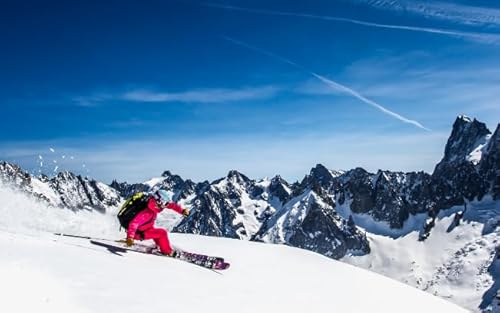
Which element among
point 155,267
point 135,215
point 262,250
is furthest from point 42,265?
point 262,250

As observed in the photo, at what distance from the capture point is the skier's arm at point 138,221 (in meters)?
17.1

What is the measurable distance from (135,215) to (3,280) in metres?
7.41

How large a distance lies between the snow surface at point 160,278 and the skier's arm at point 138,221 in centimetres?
99

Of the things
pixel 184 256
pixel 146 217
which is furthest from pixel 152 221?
pixel 184 256

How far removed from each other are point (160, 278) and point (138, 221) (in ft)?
12.6

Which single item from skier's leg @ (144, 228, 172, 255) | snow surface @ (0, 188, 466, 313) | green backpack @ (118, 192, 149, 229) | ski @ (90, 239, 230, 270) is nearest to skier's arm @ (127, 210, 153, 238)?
green backpack @ (118, 192, 149, 229)

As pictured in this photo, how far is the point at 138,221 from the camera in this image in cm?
1750

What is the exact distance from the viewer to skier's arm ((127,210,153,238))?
17.1 m

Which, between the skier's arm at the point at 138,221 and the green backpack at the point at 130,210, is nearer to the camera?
the skier's arm at the point at 138,221

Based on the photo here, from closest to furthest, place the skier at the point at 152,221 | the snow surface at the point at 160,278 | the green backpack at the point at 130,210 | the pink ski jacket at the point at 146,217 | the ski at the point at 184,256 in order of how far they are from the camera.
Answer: the snow surface at the point at 160,278 → the ski at the point at 184,256 → the pink ski jacket at the point at 146,217 → the skier at the point at 152,221 → the green backpack at the point at 130,210

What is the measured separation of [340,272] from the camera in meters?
20.5

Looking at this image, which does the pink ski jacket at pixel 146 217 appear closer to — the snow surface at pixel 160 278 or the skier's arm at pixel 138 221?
the skier's arm at pixel 138 221

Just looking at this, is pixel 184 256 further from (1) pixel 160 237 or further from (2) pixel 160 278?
(2) pixel 160 278

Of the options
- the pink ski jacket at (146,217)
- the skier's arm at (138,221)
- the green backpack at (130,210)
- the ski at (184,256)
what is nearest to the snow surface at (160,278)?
the ski at (184,256)
